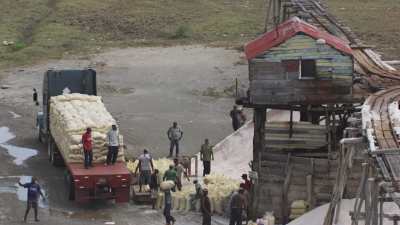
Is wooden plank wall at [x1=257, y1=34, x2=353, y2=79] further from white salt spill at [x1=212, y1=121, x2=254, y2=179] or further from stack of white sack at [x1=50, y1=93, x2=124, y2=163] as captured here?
white salt spill at [x1=212, y1=121, x2=254, y2=179]

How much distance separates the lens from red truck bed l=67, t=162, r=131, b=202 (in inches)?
944

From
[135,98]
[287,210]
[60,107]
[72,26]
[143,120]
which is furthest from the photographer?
[72,26]

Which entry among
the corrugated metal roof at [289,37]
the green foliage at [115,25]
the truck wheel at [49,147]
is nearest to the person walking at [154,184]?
the corrugated metal roof at [289,37]

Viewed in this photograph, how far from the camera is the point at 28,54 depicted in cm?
4959

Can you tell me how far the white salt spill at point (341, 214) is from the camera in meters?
19.5

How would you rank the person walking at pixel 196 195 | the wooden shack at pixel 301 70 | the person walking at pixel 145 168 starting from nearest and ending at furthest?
the wooden shack at pixel 301 70 → the person walking at pixel 196 195 → the person walking at pixel 145 168

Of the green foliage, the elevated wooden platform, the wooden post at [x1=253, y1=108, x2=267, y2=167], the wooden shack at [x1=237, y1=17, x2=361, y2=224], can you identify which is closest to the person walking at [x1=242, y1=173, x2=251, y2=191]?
the wooden shack at [x1=237, y1=17, x2=361, y2=224]

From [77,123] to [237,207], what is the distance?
6255mm

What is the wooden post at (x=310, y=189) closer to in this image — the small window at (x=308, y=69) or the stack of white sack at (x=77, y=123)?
the small window at (x=308, y=69)

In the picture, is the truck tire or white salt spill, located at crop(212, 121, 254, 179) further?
white salt spill, located at crop(212, 121, 254, 179)

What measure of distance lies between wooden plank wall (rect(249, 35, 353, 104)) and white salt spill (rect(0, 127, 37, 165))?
389 inches

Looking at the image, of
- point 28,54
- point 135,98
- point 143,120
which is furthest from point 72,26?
point 143,120

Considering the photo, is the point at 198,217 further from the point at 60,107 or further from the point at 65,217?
the point at 60,107

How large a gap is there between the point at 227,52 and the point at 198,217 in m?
26.4
